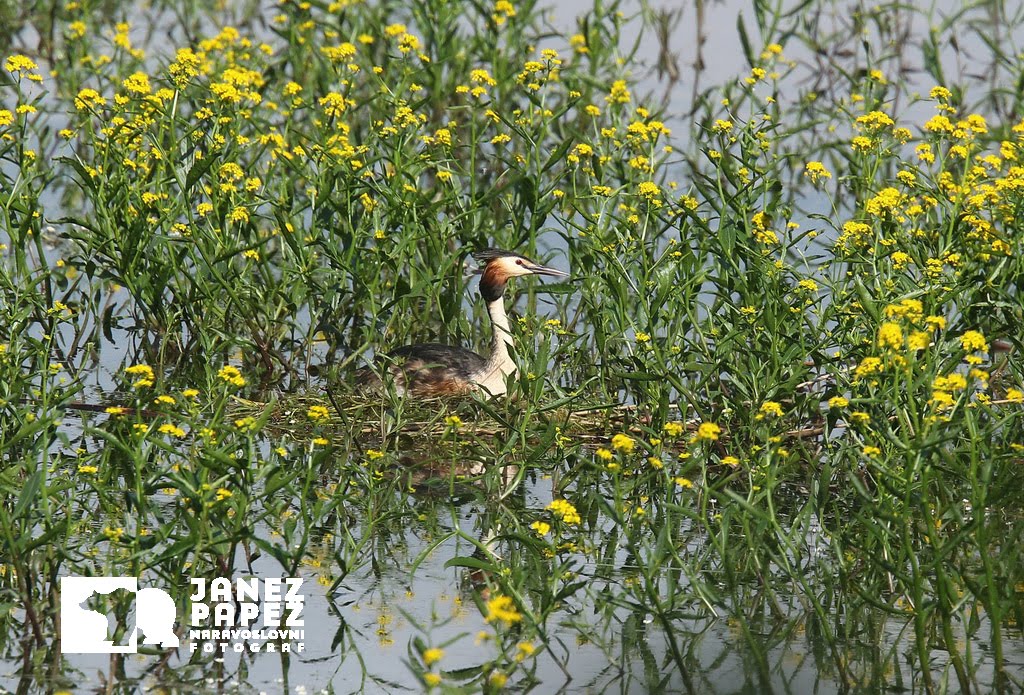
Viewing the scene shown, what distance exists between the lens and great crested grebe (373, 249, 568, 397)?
26.6ft

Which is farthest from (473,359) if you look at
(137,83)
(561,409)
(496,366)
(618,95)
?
(137,83)

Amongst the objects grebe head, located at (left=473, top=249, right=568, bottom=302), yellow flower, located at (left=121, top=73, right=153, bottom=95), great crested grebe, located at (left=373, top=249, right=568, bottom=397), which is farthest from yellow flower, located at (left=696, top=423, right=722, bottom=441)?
yellow flower, located at (left=121, top=73, right=153, bottom=95)

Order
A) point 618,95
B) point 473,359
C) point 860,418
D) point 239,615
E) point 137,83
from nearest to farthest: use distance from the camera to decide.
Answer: point 860,418 < point 239,615 < point 137,83 < point 473,359 < point 618,95

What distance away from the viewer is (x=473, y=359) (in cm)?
837

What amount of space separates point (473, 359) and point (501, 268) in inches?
18.1

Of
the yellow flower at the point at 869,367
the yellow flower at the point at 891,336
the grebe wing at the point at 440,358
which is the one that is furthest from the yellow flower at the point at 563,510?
the grebe wing at the point at 440,358

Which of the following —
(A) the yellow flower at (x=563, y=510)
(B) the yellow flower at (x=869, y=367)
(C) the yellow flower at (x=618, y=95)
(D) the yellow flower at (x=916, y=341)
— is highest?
(C) the yellow flower at (x=618, y=95)

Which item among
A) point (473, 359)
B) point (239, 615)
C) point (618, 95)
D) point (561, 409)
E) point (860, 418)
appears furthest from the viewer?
point (618, 95)

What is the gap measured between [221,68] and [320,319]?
3101 millimetres

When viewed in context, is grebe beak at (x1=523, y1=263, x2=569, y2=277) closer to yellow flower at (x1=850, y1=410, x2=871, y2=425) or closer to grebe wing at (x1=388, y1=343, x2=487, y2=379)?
grebe wing at (x1=388, y1=343, x2=487, y2=379)

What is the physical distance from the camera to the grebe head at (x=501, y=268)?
27.3ft

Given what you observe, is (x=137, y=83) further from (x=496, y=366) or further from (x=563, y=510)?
(x=563, y=510)

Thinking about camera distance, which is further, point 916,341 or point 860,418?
point 860,418

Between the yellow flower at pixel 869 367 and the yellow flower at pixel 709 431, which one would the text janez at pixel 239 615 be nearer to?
the yellow flower at pixel 709 431
